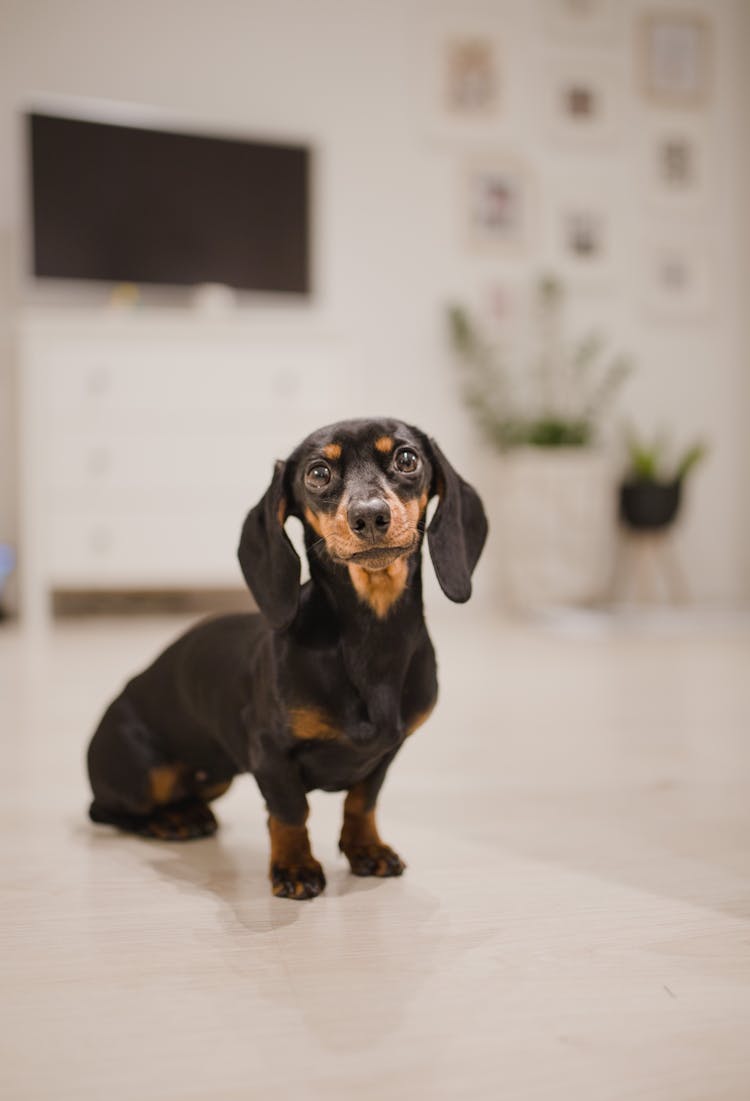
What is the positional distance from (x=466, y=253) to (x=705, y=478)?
1.74 m

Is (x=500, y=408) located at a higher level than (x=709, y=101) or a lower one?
lower

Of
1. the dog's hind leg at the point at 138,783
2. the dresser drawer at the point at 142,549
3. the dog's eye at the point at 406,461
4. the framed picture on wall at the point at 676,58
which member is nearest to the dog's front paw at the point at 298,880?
the dog's hind leg at the point at 138,783

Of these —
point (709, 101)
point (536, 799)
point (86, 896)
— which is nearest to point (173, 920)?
point (86, 896)

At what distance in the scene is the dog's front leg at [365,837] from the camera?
4.22ft

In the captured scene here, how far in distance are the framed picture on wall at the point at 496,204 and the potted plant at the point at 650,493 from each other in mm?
1209

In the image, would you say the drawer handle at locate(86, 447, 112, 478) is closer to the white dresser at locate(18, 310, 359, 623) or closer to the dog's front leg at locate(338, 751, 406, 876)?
the white dresser at locate(18, 310, 359, 623)

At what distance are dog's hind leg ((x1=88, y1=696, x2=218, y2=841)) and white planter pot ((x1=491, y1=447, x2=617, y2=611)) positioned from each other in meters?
3.26

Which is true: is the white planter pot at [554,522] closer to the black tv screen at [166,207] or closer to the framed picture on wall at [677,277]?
the framed picture on wall at [677,277]

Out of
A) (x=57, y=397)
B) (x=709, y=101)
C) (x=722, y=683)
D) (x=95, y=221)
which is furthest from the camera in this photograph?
(x=709, y=101)

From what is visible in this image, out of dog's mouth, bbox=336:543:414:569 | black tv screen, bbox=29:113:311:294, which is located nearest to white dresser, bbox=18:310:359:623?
black tv screen, bbox=29:113:311:294

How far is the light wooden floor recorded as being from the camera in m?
0.82

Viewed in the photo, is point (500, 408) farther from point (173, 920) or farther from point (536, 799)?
point (173, 920)

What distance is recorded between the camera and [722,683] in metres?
2.81

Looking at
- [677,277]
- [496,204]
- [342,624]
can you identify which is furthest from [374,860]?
[677,277]
